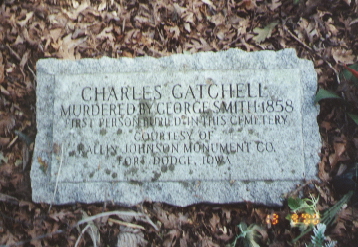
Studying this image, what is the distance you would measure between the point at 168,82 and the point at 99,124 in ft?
2.36

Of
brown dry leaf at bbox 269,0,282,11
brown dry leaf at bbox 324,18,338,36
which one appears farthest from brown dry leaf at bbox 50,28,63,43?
brown dry leaf at bbox 324,18,338,36

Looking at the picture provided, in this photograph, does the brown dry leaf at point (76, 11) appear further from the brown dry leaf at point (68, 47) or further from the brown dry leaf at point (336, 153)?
the brown dry leaf at point (336, 153)

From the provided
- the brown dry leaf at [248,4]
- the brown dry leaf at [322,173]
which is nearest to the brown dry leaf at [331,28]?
the brown dry leaf at [248,4]

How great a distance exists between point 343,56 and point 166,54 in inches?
64.2

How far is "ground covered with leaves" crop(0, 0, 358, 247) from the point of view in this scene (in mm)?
3104

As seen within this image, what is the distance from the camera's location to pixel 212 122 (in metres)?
3.17

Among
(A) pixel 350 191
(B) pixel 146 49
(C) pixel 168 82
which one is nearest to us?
(A) pixel 350 191

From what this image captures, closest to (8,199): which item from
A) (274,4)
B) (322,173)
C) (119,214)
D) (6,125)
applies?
(6,125)

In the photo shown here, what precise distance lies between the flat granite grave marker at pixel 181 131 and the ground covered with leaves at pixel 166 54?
146 mm

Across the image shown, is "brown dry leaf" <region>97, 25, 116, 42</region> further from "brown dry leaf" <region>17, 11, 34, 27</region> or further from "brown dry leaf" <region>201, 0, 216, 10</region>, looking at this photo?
"brown dry leaf" <region>201, 0, 216, 10</region>

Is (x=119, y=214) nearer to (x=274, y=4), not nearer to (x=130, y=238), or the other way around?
(x=130, y=238)

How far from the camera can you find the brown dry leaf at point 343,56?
131 inches

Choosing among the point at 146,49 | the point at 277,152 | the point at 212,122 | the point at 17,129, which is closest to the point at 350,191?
the point at 277,152

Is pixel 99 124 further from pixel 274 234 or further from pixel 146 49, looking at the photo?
pixel 274 234
